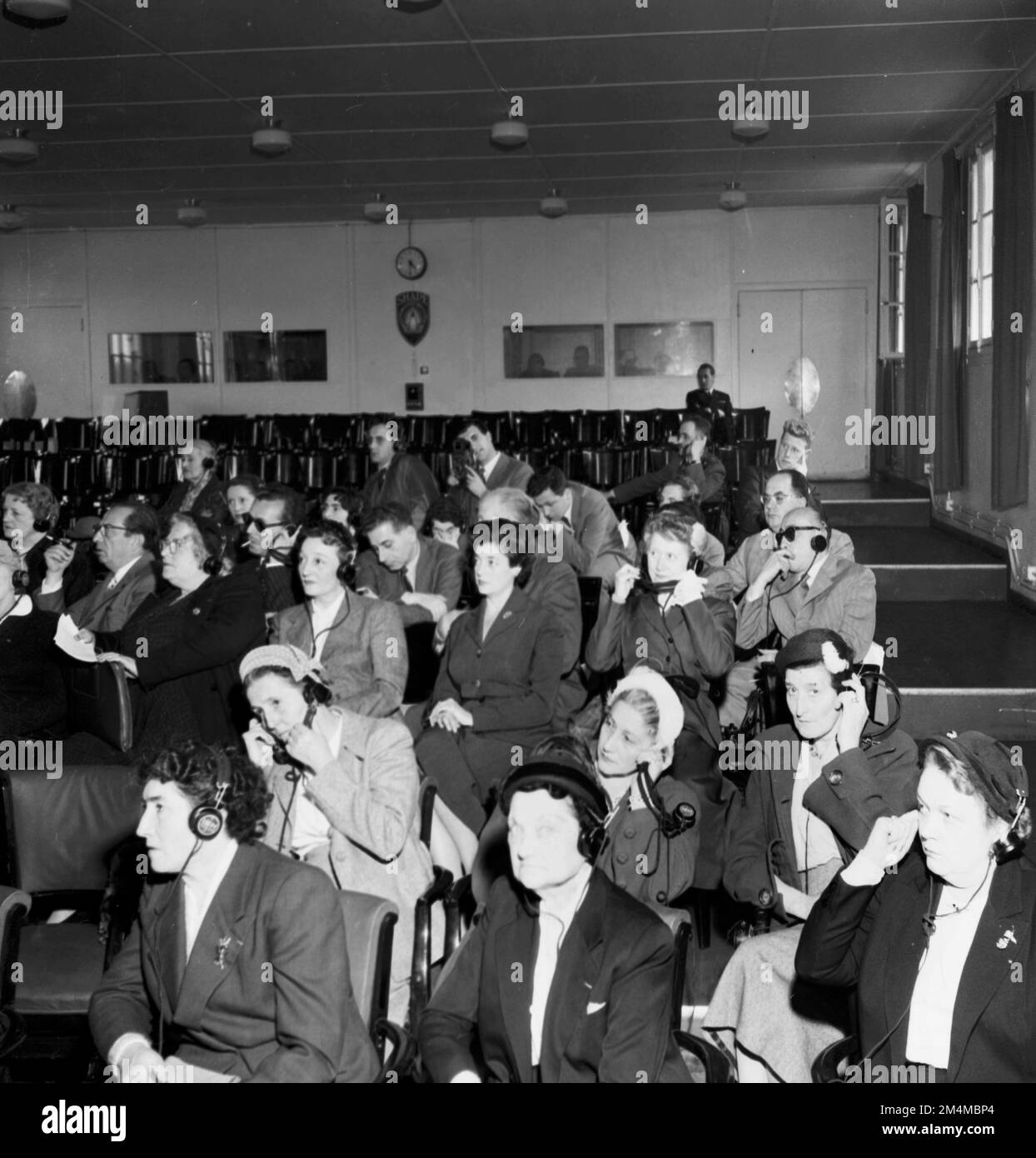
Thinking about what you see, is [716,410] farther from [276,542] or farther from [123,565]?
[123,565]

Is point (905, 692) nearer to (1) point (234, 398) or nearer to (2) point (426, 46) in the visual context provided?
(2) point (426, 46)

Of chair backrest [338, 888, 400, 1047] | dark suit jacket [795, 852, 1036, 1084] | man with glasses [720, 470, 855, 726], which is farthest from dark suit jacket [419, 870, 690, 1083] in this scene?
man with glasses [720, 470, 855, 726]

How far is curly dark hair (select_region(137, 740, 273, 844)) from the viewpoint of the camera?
235 centimetres

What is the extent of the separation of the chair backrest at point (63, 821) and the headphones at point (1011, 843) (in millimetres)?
2023

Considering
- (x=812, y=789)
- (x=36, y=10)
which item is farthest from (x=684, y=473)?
(x=812, y=789)

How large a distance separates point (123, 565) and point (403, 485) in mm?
2506

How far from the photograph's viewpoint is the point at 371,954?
7.75ft

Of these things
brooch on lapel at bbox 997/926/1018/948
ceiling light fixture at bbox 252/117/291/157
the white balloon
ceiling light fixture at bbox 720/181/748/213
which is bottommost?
brooch on lapel at bbox 997/926/1018/948

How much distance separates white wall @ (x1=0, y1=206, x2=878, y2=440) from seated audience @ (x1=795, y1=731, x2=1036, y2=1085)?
37.0 feet

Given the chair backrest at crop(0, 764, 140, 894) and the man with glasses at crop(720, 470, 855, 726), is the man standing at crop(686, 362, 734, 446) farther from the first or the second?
the chair backrest at crop(0, 764, 140, 894)

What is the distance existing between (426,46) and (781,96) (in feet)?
7.89

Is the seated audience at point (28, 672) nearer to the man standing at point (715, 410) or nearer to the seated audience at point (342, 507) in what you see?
the seated audience at point (342, 507)

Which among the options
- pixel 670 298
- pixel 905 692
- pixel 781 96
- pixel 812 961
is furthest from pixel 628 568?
pixel 670 298

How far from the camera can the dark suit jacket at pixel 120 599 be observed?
4734 millimetres
